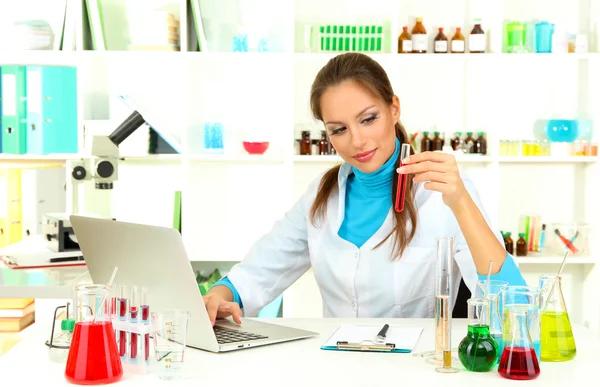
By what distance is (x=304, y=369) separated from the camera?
154cm

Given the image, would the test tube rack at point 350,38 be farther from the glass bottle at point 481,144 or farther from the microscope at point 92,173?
the microscope at point 92,173

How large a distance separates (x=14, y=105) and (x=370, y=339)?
8.73 ft

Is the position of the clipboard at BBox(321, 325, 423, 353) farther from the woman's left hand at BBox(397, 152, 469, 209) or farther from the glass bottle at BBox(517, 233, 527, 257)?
the glass bottle at BBox(517, 233, 527, 257)

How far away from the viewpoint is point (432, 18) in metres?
4.06

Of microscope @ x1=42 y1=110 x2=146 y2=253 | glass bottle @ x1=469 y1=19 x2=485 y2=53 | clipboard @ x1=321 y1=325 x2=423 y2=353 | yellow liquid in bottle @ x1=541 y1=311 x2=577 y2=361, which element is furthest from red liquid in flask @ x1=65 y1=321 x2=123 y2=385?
glass bottle @ x1=469 y1=19 x2=485 y2=53

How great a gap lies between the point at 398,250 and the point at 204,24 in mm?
2340

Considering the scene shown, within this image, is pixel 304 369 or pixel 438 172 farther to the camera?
pixel 438 172

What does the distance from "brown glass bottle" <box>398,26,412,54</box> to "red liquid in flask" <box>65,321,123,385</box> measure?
8.79 ft

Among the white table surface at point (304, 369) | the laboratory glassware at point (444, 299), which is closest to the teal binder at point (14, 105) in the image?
the white table surface at point (304, 369)

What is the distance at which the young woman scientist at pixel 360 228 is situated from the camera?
7.06ft

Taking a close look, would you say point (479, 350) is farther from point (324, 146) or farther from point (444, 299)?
point (324, 146)

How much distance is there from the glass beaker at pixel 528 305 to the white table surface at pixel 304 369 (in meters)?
0.08

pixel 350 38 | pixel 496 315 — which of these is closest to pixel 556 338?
pixel 496 315

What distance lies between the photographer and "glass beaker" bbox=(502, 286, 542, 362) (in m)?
1.46
